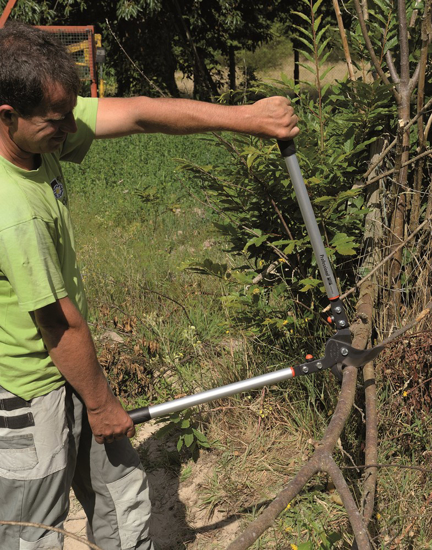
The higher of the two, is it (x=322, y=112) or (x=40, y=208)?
(x=322, y=112)

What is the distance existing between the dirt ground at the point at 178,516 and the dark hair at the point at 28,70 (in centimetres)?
215

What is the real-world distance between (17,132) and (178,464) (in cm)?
222

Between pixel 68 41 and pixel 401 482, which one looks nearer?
pixel 401 482

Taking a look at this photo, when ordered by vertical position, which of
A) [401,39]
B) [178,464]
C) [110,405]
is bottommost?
[178,464]

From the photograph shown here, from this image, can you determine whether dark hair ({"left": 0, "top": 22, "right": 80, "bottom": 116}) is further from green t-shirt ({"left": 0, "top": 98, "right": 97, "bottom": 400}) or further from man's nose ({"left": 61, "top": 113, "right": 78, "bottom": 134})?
green t-shirt ({"left": 0, "top": 98, "right": 97, "bottom": 400})

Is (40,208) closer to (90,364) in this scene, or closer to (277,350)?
(90,364)

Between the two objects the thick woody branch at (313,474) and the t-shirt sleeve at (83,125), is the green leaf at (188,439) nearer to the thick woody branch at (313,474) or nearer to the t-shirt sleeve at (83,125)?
the thick woody branch at (313,474)

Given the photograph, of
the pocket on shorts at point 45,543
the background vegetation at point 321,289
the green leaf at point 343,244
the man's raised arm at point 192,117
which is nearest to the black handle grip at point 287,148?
the man's raised arm at point 192,117

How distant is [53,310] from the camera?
72.6 inches

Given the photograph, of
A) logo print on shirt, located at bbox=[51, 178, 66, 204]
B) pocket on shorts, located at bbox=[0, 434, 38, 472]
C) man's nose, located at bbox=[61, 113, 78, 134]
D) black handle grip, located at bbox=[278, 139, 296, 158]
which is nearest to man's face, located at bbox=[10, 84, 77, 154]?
man's nose, located at bbox=[61, 113, 78, 134]

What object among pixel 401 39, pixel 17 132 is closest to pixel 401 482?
pixel 401 39

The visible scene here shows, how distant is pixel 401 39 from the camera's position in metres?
2.62

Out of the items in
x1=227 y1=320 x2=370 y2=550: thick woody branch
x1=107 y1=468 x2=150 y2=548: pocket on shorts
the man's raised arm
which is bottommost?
x1=107 y1=468 x2=150 y2=548: pocket on shorts

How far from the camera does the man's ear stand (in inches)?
67.1
